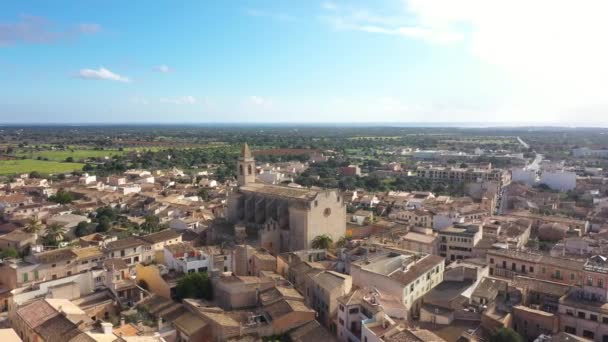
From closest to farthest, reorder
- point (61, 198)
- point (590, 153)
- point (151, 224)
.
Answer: point (151, 224), point (61, 198), point (590, 153)

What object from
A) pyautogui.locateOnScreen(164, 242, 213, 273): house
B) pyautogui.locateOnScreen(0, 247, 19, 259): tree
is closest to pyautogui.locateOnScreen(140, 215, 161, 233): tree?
pyautogui.locateOnScreen(0, 247, 19, 259): tree

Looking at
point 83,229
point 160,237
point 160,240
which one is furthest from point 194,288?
point 83,229

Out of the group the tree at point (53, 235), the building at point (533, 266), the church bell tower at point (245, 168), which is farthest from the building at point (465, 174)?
the tree at point (53, 235)

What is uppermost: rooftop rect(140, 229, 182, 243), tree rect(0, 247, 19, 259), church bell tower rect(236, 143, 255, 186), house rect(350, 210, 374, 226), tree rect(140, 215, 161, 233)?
church bell tower rect(236, 143, 255, 186)

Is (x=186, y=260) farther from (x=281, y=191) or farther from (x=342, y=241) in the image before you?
(x=342, y=241)

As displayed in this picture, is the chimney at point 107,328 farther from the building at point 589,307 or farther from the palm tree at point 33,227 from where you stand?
the palm tree at point 33,227

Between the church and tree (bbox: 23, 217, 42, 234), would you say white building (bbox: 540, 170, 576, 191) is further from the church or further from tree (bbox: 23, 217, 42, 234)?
tree (bbox: 23, 217, 42, 234)

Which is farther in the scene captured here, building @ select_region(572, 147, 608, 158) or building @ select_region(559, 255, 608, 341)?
building @ select_region(572, 147, 608, 158)

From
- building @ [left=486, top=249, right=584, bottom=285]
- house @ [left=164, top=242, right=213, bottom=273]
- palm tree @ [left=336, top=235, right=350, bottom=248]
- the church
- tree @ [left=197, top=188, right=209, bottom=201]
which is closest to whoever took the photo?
building @ [left=486, top=249, right=584, bottom=285]
